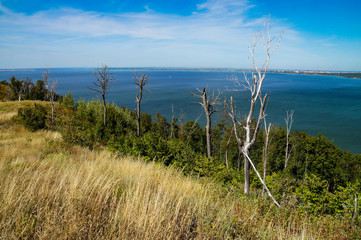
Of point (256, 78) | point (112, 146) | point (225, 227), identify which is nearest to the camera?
point (225, 227)

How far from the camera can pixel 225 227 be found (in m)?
2.58

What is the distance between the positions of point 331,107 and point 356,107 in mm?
10951

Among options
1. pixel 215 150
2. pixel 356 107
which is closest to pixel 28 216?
pixel 215 150

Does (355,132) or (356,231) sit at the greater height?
(356,231)

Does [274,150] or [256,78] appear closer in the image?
[256,78]

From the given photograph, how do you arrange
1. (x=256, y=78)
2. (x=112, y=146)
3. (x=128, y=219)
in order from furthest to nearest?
(x=112, y=146)
(x=256, y=78)
(x=128, y=219)

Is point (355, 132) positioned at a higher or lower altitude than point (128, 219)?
lower

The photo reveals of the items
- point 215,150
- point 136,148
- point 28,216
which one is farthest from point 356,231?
point 215,150

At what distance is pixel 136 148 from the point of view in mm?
10070

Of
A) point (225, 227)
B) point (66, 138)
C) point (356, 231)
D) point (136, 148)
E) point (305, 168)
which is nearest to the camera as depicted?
point (225, 227)

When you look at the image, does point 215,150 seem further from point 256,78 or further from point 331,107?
point 331,107

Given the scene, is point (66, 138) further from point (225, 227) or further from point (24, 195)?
point (225, 227)

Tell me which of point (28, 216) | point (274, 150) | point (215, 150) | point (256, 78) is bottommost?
point (215, 150)

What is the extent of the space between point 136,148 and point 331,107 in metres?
100
